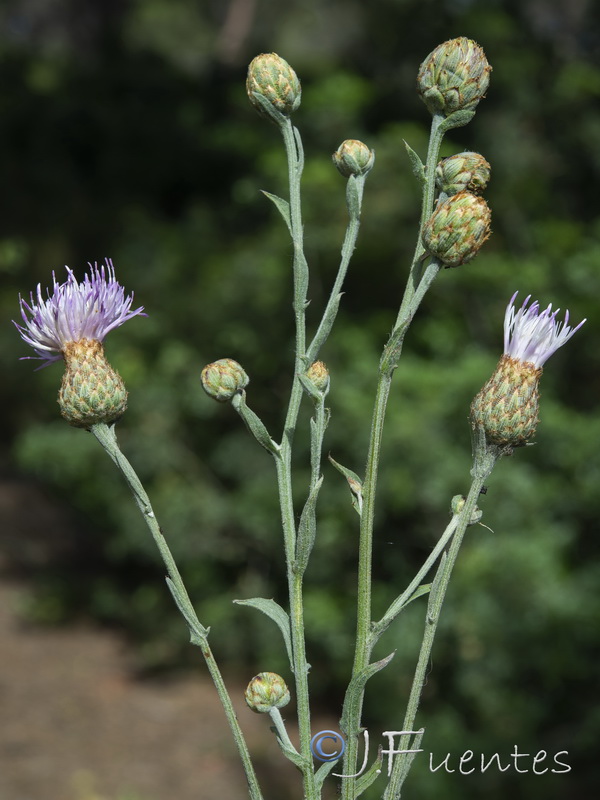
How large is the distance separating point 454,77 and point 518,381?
31 cm

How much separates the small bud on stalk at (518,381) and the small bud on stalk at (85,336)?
14.5 inches

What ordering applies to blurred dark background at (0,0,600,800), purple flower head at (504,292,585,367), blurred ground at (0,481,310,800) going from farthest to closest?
blurred ground at (0,481,310,800) → blurred dark background at (0,0,600,800) → purple flower head at (504,292,585,367)

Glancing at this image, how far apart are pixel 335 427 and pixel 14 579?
11.3 feet

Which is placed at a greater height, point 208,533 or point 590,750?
point 208,533

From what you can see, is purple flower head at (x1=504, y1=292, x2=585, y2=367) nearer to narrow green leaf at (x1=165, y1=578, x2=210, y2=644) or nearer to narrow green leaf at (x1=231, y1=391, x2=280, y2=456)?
narrow green leaf at (x1=231, y1=391, x2=280, y2=456)

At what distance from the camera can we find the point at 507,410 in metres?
0.97

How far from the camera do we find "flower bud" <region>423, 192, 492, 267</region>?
896 mm

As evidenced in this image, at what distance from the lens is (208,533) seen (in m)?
5.02

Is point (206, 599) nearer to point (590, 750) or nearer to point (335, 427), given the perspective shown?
point (335, 427)

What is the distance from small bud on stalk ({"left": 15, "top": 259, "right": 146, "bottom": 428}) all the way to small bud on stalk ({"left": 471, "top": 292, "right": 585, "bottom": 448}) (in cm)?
37

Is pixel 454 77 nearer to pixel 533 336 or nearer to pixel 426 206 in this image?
pixel 426 206

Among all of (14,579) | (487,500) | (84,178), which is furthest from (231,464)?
(84,178)

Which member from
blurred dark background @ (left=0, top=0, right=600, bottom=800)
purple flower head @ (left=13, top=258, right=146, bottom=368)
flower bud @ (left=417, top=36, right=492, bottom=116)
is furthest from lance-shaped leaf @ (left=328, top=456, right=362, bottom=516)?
blurred dark background @ (left=0, top=0, right=600, bottom=800)

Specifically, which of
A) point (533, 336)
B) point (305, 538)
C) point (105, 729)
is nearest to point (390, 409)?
point (105, 729)
